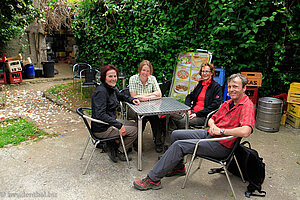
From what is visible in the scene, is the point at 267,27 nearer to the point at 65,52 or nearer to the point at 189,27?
the point at 189,27

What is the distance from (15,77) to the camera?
30.0 ft

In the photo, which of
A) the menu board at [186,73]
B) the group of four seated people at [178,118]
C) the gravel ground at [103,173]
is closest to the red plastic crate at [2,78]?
the gravel ground at [103,173]

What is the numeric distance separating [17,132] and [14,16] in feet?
16.6

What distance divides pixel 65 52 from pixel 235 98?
49.5ft

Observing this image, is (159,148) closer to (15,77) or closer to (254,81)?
(254,81)

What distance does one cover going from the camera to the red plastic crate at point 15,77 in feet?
29.6

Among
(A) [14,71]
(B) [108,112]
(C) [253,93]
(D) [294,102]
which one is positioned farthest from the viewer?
(A) [14,71]

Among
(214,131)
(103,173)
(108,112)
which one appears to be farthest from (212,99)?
(103,173)

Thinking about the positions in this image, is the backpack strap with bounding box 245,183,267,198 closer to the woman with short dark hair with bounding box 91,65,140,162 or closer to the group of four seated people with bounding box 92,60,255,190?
the group of four seated people with bounding box 92,60,255,190

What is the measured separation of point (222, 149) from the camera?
265cm

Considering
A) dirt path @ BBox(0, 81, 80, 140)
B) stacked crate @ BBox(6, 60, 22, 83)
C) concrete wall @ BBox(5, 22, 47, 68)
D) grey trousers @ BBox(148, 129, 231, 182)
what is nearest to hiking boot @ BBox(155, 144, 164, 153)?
grey trousers @ BBox(148, 129, 231, 182)

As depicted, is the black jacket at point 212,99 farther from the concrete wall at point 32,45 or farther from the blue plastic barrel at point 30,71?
the concrete wall at point 32,45

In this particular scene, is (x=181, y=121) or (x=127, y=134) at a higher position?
(x=181, y=121)

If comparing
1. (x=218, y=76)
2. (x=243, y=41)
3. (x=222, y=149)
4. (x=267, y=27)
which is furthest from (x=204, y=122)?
(x=267, y=27)
